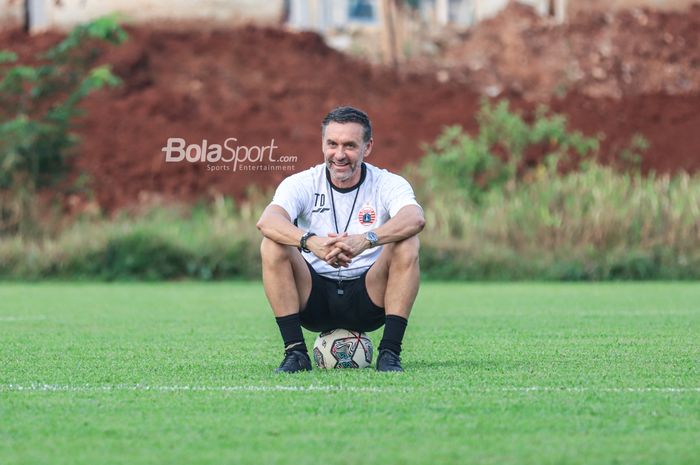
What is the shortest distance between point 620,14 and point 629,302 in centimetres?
2273

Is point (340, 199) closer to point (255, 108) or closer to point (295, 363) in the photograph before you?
point (295, 363)

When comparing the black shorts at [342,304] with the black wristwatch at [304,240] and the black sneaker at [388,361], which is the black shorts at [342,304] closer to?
the black sneaker at [388,361]

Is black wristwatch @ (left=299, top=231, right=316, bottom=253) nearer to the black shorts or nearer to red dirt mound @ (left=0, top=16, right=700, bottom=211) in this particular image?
the black shorts

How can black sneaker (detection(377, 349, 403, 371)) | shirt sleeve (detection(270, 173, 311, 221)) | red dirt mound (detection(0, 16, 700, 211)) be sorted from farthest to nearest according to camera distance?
red dirt mound (detection(0, 16, 700, 211)) < shirt sleeve (detection(270, 173, 311, 221)) < black sneaker (detection(377, 349, 403, 371))

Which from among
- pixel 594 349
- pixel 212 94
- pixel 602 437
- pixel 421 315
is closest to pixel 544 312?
pixel 421 315

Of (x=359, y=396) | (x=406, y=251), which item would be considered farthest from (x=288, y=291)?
(x=359, y=396)

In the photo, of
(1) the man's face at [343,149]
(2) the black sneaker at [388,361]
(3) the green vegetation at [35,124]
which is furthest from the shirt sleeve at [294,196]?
(3) the green vegetation at [35,124]

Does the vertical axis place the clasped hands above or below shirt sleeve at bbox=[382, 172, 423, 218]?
below

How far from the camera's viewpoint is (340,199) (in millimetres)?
7996

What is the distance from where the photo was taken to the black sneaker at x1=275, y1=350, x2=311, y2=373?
7891mm

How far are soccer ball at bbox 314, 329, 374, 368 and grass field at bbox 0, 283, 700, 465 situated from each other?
249mm

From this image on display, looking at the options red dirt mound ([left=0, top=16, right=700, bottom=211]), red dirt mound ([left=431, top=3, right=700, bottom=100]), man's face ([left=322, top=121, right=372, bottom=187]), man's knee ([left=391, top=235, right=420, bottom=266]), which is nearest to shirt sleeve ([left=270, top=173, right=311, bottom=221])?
man's face ([left=322, top=121, right=372, bottom=187])

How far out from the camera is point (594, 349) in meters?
9.56

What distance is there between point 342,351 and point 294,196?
98 centimetres
